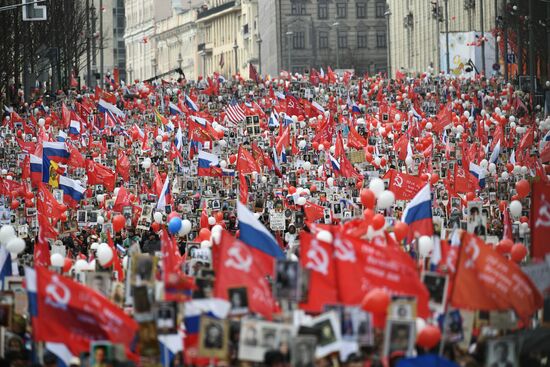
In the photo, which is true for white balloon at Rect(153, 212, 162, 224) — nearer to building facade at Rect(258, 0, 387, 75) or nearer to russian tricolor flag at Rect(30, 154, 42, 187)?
russian tricolor flag at Rect(30, 154, 42, 187)

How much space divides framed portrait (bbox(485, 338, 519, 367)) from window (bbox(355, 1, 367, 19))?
13539cm

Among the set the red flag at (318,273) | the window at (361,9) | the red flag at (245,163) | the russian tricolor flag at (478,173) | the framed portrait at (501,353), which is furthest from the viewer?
the window at (361,9)

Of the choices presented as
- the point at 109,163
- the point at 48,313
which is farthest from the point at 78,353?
the point at 109,163

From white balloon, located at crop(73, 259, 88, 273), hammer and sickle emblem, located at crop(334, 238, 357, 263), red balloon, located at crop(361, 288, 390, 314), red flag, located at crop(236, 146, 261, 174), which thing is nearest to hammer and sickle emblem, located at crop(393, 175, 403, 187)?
white balloon, located at crop(73, 259, 88, 273)

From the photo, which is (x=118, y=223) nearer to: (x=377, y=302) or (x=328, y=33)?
(x=377, y=302)

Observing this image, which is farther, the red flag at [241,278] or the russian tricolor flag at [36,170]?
the russian tricolor flag at [36,170]

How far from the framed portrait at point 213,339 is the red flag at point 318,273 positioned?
87 centimetres

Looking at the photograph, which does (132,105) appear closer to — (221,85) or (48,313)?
(221,85)

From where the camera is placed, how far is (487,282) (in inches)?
592

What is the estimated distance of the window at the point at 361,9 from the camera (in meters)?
149

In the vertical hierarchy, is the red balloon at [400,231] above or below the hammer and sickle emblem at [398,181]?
below

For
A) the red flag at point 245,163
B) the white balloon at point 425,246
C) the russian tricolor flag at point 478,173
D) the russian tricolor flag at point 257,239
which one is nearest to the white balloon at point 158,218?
the russian tricolor flag at point 478,173

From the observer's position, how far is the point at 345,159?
3409cm

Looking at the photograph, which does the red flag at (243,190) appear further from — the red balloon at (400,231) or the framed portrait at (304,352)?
the framed portrait at (304,352)
